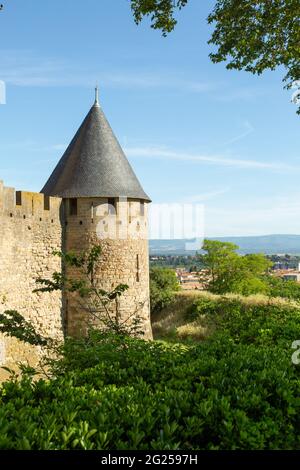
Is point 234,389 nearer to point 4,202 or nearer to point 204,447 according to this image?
point 204,447

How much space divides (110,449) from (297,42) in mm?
9082

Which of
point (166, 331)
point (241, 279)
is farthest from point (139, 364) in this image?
point (241, 279)

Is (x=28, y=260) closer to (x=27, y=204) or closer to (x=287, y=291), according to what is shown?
(x=27, y=204)

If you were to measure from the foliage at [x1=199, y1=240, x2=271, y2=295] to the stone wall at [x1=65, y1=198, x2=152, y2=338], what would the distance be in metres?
22.5

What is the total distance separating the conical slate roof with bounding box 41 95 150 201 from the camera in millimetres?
15156

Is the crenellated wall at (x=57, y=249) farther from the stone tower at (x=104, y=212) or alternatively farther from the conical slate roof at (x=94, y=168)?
the conical slate roof at (x=94, y=168)

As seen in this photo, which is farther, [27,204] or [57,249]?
[57,249]

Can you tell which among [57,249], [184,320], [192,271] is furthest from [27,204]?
[192,271]

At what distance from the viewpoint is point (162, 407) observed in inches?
153

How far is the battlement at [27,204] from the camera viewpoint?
1198 cm

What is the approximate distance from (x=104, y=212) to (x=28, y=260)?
3263mm

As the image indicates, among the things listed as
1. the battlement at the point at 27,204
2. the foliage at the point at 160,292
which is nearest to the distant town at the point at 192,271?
the foliage at the point at 160,292

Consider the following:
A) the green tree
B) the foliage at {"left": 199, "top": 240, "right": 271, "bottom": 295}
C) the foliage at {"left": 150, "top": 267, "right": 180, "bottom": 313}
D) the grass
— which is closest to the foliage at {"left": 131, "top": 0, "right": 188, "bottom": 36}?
the green tree

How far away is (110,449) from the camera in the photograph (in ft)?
10.8
